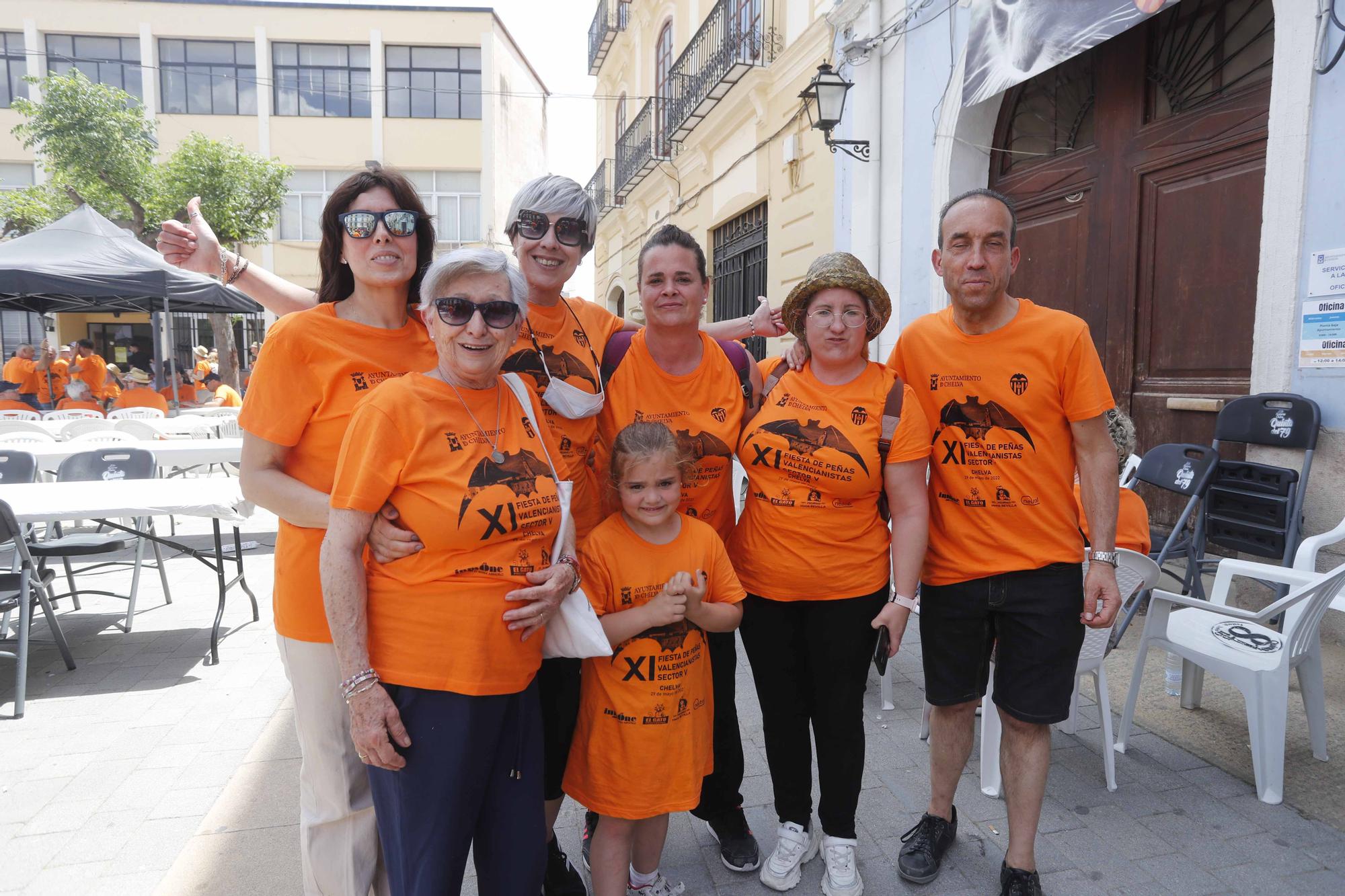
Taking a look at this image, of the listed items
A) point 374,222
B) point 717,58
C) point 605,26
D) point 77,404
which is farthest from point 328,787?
point 605,26

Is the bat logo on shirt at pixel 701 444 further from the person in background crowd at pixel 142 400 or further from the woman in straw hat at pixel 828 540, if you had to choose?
the person in background crowd at pixel 142 400

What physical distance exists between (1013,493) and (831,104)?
6.32 metres

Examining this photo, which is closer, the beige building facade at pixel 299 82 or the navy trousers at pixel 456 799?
the navy trousers at pixel 456 799

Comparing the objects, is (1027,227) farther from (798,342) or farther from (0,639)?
(0,639)

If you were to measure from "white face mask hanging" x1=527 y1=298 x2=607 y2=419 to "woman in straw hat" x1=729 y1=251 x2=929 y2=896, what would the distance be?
1.54 feet

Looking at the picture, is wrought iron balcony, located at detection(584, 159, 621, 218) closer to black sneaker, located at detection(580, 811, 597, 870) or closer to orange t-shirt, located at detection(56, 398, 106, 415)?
orange t-shirt, located at detection(56, 398, 106, 415)

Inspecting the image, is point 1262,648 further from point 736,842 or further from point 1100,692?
point 736,842

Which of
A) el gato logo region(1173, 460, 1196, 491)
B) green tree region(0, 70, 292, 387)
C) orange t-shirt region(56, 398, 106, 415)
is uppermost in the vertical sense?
green tree region(0, 70, 292, 387)

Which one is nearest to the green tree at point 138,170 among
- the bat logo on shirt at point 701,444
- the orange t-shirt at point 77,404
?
the orange t-shirt at point 77,404

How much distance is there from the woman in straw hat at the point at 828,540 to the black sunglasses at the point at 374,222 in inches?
42.3

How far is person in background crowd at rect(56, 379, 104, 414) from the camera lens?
1077 cm

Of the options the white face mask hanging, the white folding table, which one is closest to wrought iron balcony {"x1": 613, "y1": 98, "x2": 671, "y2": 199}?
the white folding table

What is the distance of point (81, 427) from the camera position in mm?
7926

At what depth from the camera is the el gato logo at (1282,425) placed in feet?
13.2
